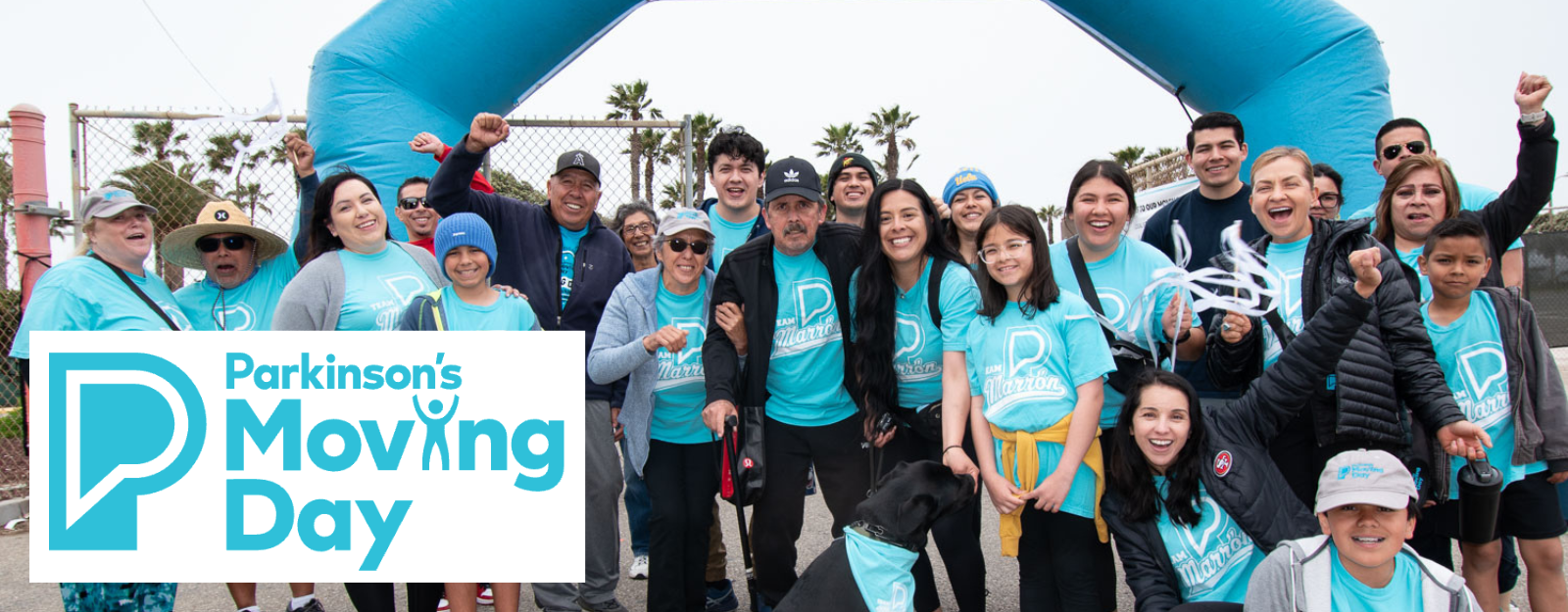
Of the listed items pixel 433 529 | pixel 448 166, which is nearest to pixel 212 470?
pixel 433 529

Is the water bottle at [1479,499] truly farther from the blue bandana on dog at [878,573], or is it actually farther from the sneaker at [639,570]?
the sneaker at [639,570]

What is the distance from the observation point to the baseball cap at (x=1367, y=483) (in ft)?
7.54

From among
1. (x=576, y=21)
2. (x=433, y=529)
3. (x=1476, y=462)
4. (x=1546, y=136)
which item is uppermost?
(x=576, y=21)

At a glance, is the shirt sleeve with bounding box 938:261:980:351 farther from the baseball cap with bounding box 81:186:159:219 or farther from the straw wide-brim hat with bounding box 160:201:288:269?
the baseball cap with bounding box 81:186:159:219

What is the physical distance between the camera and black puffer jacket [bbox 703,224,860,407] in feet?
10.9

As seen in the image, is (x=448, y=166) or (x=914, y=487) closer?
(x=914, y=487)

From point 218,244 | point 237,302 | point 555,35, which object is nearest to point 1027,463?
point 237,302

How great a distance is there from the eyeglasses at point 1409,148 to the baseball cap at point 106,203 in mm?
5204

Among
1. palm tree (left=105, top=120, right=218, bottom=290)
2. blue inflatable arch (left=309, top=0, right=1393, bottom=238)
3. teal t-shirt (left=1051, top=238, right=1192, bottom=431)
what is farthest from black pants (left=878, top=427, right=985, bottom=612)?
palm tree (left=105, top=120, right=218, bottom=290)

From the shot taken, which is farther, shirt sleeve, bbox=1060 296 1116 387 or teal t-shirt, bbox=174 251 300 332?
teal t-shirt, bbox=174 251 300 332

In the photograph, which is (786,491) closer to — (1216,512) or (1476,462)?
(1216,512)

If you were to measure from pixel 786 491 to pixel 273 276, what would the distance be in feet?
8.52

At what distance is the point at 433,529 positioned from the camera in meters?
3.05

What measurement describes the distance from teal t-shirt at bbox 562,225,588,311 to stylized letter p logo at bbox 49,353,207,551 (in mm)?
1572
